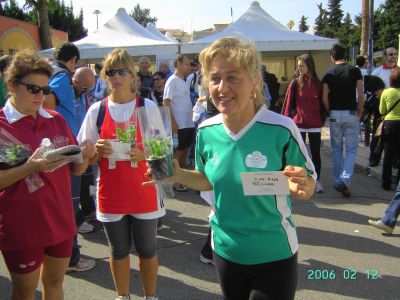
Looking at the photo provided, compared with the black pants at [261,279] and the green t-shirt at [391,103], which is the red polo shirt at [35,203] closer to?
the black pants at [261,279]

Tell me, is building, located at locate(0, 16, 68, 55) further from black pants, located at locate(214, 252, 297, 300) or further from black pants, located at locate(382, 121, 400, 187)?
black pants, located at locate(214, 252, 297, 300)

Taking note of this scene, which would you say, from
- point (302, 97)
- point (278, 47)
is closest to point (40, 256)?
point (302, 97)

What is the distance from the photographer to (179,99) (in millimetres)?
6965

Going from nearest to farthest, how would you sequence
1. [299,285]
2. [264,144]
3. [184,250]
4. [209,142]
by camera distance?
[264,144]
[209,142]
[299,285]
[184,250]

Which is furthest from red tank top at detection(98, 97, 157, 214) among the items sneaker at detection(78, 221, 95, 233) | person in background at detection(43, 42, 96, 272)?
sneaker at detection(78, 221, 95, 233)

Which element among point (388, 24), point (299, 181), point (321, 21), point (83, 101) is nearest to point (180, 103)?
point (83, 101)

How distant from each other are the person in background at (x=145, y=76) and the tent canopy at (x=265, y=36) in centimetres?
366

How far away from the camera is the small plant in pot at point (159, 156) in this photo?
2.02m

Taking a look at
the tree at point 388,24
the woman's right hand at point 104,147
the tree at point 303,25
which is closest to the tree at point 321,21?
the tree at point 303,25

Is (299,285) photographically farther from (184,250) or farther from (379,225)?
(379,225)

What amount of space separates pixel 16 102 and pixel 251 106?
55.3 inches

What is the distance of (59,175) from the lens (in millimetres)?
2570

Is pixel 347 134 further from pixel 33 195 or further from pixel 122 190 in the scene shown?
pixel 33 195
